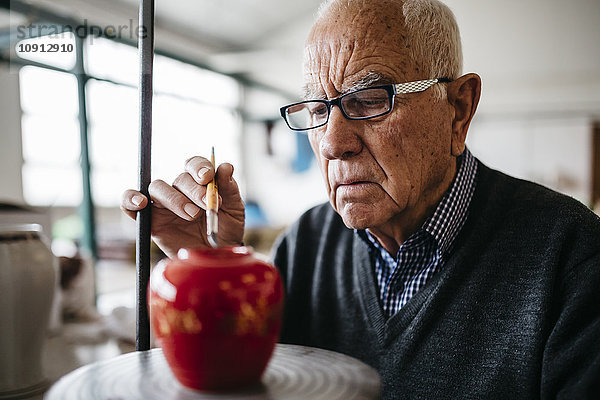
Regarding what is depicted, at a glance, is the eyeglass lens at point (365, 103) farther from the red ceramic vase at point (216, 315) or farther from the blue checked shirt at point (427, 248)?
the red ceramic vase at point (216, 315)

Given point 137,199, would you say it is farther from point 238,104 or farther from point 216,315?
point 238,104

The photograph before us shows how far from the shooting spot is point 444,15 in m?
1.05

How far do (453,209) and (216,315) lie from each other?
2.26 ft

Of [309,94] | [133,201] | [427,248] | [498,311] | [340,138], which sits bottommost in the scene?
[498,311]

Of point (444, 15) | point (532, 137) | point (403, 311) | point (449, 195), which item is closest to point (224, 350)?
point (403, 311)

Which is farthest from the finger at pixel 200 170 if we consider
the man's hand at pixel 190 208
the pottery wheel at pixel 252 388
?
the pottery wheel at pixel 252 388

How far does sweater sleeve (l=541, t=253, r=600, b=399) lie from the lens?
76 centimetres

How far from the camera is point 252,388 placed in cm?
54

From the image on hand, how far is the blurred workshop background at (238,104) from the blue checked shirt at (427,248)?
3409 millimetres

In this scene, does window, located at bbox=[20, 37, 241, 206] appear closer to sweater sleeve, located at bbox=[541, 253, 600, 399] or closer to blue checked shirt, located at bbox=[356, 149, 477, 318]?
blue checked shirt, located at bbox=[356, 149, 477, 318]

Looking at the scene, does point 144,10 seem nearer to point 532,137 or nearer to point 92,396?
point 92,396

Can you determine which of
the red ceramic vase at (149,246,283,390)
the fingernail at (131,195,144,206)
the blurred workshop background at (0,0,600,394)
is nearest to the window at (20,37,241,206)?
the blurred workshop background at (0,0,600,394)

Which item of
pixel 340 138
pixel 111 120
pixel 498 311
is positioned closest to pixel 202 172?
pixel 340 138

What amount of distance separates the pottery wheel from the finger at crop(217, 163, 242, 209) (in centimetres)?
41
